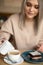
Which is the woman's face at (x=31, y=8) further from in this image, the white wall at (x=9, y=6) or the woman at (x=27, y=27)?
the white wall at (x=9, y=6)

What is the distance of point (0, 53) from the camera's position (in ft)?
4.68

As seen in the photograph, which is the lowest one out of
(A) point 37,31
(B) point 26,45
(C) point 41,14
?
(B) point 26,45

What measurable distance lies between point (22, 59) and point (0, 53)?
20 centimetres

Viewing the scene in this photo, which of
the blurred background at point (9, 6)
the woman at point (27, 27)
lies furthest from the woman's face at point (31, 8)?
the blurred background at point (9, 6)

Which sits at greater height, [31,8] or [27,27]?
[31,8]

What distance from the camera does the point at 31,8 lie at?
1729 mm

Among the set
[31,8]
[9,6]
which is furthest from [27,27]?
[9,6]

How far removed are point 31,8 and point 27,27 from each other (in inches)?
7.7

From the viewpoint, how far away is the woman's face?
5.64ft

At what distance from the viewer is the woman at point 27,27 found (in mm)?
1732

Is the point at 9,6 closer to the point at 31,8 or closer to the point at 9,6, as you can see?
the point at 9,6

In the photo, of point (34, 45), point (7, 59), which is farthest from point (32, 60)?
point (34, 45)

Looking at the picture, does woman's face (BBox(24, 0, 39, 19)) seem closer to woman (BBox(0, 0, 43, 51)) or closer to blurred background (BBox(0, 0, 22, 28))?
woman (BBox(0, 0, 43, 51))

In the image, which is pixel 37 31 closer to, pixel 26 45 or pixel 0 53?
pixel 26 45
